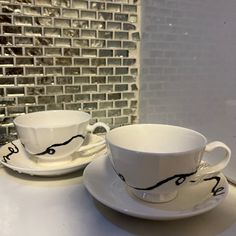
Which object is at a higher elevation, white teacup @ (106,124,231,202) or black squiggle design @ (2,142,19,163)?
white teacup @ (106,124,231,202)

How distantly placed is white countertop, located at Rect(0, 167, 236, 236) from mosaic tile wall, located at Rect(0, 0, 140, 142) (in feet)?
0.94

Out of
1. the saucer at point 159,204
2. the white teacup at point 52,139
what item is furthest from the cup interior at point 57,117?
the saucer at point 159,204

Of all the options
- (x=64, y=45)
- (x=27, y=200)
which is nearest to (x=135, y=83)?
(x=64, y=45)

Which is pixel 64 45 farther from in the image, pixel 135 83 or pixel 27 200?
pixel 27 200

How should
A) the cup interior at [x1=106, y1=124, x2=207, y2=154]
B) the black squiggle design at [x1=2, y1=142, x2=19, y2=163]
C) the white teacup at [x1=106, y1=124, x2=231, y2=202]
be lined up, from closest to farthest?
the white teacup at [x1=106, y1=124, x2=231, y2=202], the cup interior at [x1=106, y1=124, x2=207, y2=154], the black squiggle design at [x1=2, y1=142, x2=19, y2=163]

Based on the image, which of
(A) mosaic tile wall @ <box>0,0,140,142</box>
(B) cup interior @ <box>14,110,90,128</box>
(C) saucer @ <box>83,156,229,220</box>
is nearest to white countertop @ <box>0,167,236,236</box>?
(C) saucer @ <box>83,156,229,220</box>

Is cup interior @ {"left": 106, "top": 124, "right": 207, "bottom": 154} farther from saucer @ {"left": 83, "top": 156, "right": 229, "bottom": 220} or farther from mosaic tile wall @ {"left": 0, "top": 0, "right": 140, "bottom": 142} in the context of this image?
mosaic tile wall @ {"left": 0, "top": 0, "right": 140, "bottom": 142}

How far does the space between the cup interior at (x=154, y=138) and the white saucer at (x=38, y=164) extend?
0.36 ft

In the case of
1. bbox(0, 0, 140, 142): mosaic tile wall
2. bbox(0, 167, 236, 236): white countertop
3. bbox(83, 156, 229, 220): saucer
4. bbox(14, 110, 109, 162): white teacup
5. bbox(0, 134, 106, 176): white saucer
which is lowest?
bbox(0, 167, 236, 236): white countertop

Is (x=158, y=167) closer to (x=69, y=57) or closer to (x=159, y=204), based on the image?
(x=159, y=204)

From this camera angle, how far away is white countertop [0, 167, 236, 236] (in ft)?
1.17

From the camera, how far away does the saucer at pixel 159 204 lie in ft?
1.18

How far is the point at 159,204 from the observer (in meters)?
0.39

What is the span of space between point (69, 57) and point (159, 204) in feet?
1.45
